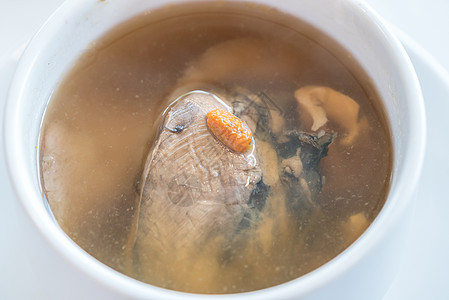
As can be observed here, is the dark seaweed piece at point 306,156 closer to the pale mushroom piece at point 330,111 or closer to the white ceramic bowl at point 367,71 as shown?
the pale mushroom piece at point 330,111

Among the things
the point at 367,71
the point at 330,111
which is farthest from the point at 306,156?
the point at 367,71

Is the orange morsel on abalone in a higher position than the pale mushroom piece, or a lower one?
lower

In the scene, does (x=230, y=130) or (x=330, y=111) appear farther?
(x=330, y=111)

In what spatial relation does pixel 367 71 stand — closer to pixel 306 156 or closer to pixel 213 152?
pixel 306 156

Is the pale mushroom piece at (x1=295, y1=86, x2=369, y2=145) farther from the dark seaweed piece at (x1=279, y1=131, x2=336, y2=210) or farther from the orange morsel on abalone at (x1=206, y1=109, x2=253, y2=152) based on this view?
the orange morsel on abalone at (x1=206, y1=109, x2=253, y2=152)

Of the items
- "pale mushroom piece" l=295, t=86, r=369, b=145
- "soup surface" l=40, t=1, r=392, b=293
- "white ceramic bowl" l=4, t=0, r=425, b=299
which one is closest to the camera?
"white ceramic bowl" l=4, t=0, r=425, b=299

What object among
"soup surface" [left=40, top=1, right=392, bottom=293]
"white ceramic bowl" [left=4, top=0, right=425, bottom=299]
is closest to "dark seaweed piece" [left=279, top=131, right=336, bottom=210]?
"soup surface" [left=40, top=1, right=392, bottom=293]

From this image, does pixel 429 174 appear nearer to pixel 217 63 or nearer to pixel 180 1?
pixel 217 63
